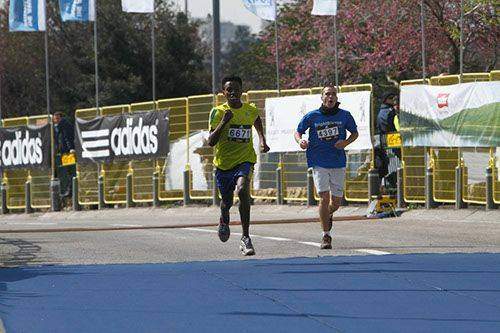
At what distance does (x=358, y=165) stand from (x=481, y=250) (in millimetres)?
10838

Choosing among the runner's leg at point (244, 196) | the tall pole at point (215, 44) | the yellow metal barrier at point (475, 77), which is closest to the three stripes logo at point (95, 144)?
the tall pole at point (215, 44)

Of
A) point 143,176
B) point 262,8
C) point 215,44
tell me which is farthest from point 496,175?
point 143,176

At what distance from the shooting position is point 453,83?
2338 cm

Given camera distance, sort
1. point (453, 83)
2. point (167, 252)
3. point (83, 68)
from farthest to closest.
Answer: point (83, 68) → point (453, 83) → point (167, 252)

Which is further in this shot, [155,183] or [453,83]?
[155,183]

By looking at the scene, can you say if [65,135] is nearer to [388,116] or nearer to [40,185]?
[40,185]

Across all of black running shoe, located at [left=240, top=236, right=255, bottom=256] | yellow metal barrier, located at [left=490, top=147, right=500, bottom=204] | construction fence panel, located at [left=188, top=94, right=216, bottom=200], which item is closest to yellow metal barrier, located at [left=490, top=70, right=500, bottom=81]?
yellow metal barrier, located at [left=490, top=147, right=500, bottom=204]

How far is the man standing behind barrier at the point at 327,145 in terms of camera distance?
632 inches

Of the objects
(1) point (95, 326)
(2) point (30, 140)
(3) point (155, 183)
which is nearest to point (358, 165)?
(3) point (155, 183)

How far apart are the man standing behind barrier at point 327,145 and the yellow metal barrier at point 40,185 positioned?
2038cm

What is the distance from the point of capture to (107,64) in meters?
61.5

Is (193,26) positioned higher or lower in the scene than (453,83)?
higher

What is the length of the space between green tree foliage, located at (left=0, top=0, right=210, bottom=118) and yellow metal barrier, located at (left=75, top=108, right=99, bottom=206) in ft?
84.7

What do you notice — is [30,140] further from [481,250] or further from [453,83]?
[481,250]
